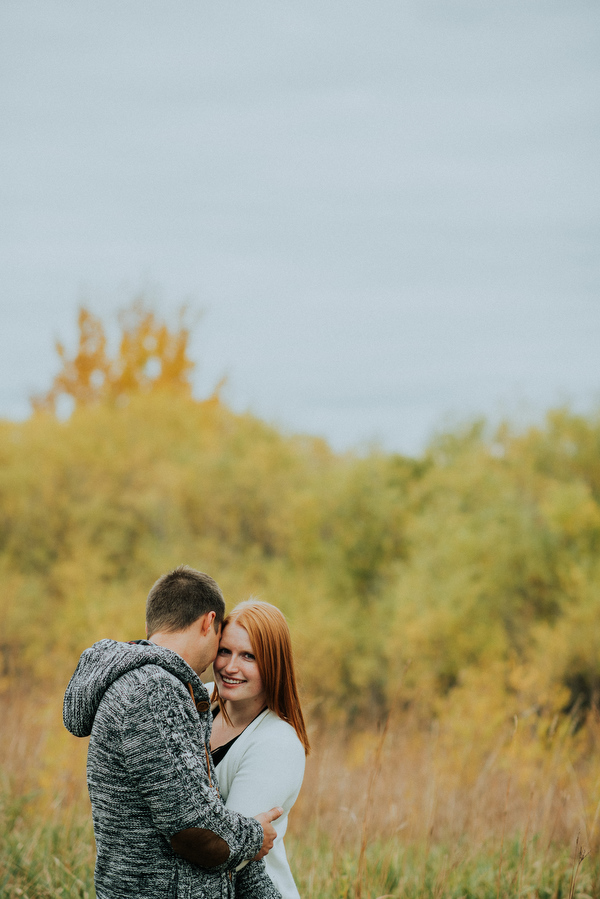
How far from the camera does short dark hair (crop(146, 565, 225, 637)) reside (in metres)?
2.08

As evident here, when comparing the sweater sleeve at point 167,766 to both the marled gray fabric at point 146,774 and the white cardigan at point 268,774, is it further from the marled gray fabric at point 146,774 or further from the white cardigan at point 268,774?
the white cardigan at point 268,774

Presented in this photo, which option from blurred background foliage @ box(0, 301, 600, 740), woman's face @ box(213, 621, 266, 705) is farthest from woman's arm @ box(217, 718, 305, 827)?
blurred background foliage @ box(0, 301, 600, 740)

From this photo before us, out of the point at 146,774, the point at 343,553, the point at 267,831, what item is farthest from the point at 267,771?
the point at 343,553

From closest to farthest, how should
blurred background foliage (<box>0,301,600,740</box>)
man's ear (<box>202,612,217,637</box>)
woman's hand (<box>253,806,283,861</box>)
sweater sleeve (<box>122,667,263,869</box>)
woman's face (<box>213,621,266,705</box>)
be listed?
sweater sleeve (<box>122,667,263,869</box>) → woman's hand (<box>253,806,283,861</box>) → man's ear (<box>202,612,217,637</box>) → woman's face (<box>213,621,266,705</box>) → blurred background foliage (<box>0,301,600,740</box>)

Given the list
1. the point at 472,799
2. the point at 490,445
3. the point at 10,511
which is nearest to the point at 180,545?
the point at 10,511

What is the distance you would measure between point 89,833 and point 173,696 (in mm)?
2815

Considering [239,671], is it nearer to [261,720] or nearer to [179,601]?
[261,720]

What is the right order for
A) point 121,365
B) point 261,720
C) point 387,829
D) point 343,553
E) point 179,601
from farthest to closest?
point 121,365 → point 343,553 → point 387,829 → point 261,720 → point 179,601

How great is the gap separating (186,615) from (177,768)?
0.41 m

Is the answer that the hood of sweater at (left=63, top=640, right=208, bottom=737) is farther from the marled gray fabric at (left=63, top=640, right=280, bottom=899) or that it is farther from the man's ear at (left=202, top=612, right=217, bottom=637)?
the man's ear at (left=202, top=612, right=217, bottom=637)

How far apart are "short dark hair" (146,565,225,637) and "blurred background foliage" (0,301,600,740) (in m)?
8.30

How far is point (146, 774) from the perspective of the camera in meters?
1.81

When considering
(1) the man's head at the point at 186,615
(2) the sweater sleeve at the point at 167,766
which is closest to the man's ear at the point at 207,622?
(1) the man's head at the point at 186,615

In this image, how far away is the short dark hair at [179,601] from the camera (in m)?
2.08
